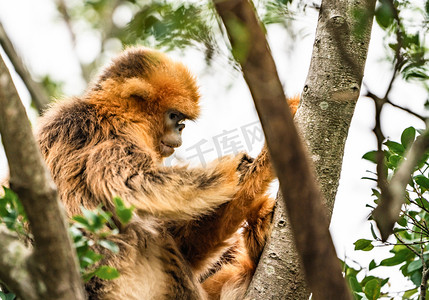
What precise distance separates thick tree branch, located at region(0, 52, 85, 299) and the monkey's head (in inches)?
87.3

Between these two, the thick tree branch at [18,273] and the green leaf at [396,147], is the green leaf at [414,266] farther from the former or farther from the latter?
the thick tree branch at [18,273]

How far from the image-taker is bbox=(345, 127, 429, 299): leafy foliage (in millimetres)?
Result: 3819

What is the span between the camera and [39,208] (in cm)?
208

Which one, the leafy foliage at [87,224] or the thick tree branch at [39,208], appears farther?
the leafy foliage at [87,224]

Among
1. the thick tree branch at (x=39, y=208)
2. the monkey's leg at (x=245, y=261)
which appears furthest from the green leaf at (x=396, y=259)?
the thick tree branch at (x=39, y=208)

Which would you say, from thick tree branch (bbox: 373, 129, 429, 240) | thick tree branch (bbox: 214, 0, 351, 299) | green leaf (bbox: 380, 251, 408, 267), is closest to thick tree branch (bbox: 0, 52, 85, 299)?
thick tree branch (bbox: 214, 0, 351, 299)

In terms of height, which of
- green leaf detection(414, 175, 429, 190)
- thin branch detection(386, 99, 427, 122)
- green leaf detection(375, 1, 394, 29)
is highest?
green leaf detection(375, 1, 394, 29)

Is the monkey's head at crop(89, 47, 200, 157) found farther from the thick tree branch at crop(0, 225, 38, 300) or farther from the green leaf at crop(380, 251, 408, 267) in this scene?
the thick tree branch at crop(0, 225, 38, 300)

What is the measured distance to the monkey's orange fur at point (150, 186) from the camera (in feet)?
12.7

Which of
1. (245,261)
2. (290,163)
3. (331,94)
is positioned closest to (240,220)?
(245,261)

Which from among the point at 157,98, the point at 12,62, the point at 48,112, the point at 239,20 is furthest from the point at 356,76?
the point at 12,62

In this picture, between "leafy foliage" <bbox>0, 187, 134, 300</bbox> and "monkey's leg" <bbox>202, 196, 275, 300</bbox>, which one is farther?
"monkey's leg" <bbox>202, 196, 275, 300</bbox>

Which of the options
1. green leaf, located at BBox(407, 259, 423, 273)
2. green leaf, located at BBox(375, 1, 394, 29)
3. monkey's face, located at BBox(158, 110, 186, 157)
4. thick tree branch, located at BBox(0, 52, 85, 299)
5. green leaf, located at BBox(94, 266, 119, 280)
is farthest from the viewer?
monkey's face, located at BBox(158, 110, 186, 157)

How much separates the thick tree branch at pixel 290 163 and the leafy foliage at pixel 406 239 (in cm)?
215
